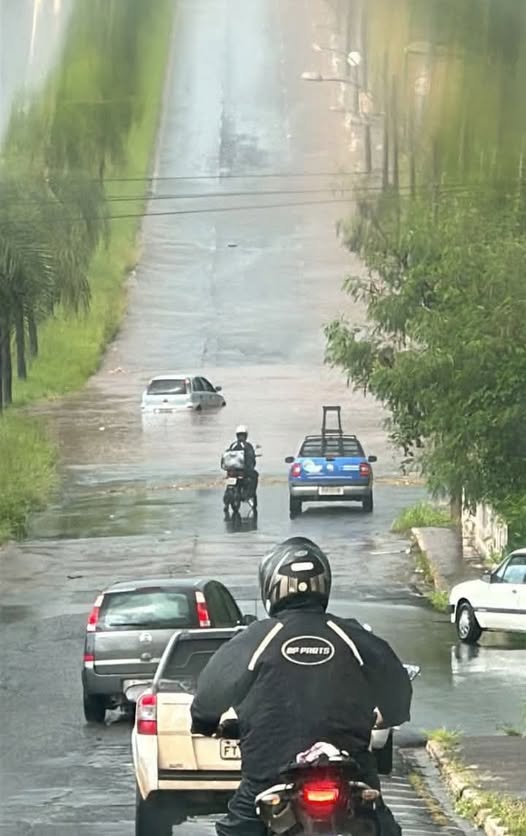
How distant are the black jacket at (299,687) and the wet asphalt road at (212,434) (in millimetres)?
945

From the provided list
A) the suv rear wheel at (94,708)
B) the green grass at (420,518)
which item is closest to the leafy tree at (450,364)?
the suv rear wheel at (94,708)

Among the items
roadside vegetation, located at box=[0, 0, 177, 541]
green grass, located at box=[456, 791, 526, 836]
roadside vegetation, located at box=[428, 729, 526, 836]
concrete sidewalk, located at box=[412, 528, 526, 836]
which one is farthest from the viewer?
concrete sidewalk, located at box=[412, 528, 526, 836]

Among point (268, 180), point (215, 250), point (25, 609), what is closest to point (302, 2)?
point (268, 180)

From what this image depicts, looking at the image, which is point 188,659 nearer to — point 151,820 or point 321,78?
point 151,820

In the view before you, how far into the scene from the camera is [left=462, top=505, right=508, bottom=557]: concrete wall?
25047 mm

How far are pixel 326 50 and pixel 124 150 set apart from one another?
0.34m

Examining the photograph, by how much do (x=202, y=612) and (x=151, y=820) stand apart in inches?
284

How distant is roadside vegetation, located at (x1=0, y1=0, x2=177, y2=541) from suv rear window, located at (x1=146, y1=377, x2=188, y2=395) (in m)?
27.2

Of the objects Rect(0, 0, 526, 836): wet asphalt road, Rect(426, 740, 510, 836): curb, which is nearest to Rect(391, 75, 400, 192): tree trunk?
Rect(0, 0, 526, 836): wet asphalt road

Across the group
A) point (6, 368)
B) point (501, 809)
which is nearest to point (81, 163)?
point (6, 368)

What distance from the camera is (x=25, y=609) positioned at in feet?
79.9

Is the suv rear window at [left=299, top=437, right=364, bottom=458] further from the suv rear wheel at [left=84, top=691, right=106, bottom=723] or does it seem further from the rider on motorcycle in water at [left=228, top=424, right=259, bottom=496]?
the suv rear wheel at [left=84, top=691, right=106, bottom=723]

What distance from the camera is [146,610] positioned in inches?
646

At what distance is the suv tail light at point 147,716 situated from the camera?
30.7 ft
